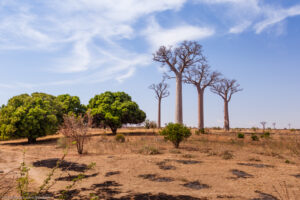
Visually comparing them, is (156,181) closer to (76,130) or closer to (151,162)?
(151,162)

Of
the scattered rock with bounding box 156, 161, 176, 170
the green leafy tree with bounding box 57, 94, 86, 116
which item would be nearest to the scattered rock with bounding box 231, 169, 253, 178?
the scattered rock with bounding box 156, 161, 176, 170

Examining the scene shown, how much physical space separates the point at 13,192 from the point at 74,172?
219 centimetres

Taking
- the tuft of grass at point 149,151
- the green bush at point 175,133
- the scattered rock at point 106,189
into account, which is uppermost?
the green bush at point 175,133

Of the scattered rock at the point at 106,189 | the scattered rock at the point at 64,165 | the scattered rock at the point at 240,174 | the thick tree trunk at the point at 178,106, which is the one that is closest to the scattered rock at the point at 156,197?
the scattered rock at the point at 106,189

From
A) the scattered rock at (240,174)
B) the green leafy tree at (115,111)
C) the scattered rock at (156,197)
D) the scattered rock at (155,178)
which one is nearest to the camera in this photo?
the scattered rock at (156,197)

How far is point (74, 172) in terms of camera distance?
27.1ft

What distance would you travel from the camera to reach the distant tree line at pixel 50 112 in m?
19.2

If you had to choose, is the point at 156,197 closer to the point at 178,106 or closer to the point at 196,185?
the point at 196,185

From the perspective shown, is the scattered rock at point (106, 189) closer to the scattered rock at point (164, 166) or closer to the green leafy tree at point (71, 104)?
the scattered rock at point (164, 166)

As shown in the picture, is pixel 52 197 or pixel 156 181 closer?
pixel 52 197

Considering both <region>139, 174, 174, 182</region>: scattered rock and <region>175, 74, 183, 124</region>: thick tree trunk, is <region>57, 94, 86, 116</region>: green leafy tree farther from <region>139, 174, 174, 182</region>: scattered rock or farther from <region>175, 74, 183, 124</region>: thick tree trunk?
<region>139, 174, 174, 182</region>: scattered rock

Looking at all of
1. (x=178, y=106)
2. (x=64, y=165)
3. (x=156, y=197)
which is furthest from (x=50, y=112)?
(x=156, y=197)

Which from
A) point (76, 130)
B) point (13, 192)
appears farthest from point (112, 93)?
point (13, 192)

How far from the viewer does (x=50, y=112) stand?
21172mm
